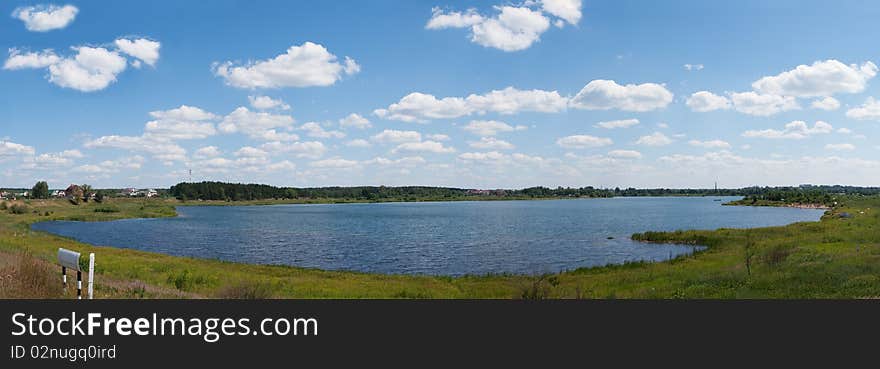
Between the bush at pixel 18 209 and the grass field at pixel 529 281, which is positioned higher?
the bush at pixel 18 209

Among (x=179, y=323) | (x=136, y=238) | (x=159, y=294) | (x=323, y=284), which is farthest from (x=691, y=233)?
(x=136, y=238)

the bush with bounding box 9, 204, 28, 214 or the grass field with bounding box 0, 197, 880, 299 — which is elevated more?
the bush with bounding box 9, 204, 28, 214

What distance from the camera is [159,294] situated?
22.5m

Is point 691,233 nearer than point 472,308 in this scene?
No

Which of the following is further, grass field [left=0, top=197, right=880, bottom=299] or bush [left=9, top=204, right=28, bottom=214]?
bush [left=9, top=204, right=28, bottom=214]

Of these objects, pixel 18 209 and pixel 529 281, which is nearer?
pixel 529 281

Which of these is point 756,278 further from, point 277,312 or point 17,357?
point 17,357

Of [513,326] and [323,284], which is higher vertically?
[513,326]

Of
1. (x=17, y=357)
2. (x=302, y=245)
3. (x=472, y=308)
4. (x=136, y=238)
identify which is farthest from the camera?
(x=136, y=238)

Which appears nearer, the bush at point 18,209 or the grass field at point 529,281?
the grass field at point 529,281

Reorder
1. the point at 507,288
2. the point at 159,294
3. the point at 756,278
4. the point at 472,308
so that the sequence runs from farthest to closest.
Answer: the point at 507,288 < the point at 756,278 < the point at 159,294 < the point at 472,308

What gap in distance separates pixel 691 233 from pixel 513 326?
69279 millimetres

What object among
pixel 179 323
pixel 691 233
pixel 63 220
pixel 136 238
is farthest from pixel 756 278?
pixel 63 220

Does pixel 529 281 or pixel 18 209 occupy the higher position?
pixel 18 209
